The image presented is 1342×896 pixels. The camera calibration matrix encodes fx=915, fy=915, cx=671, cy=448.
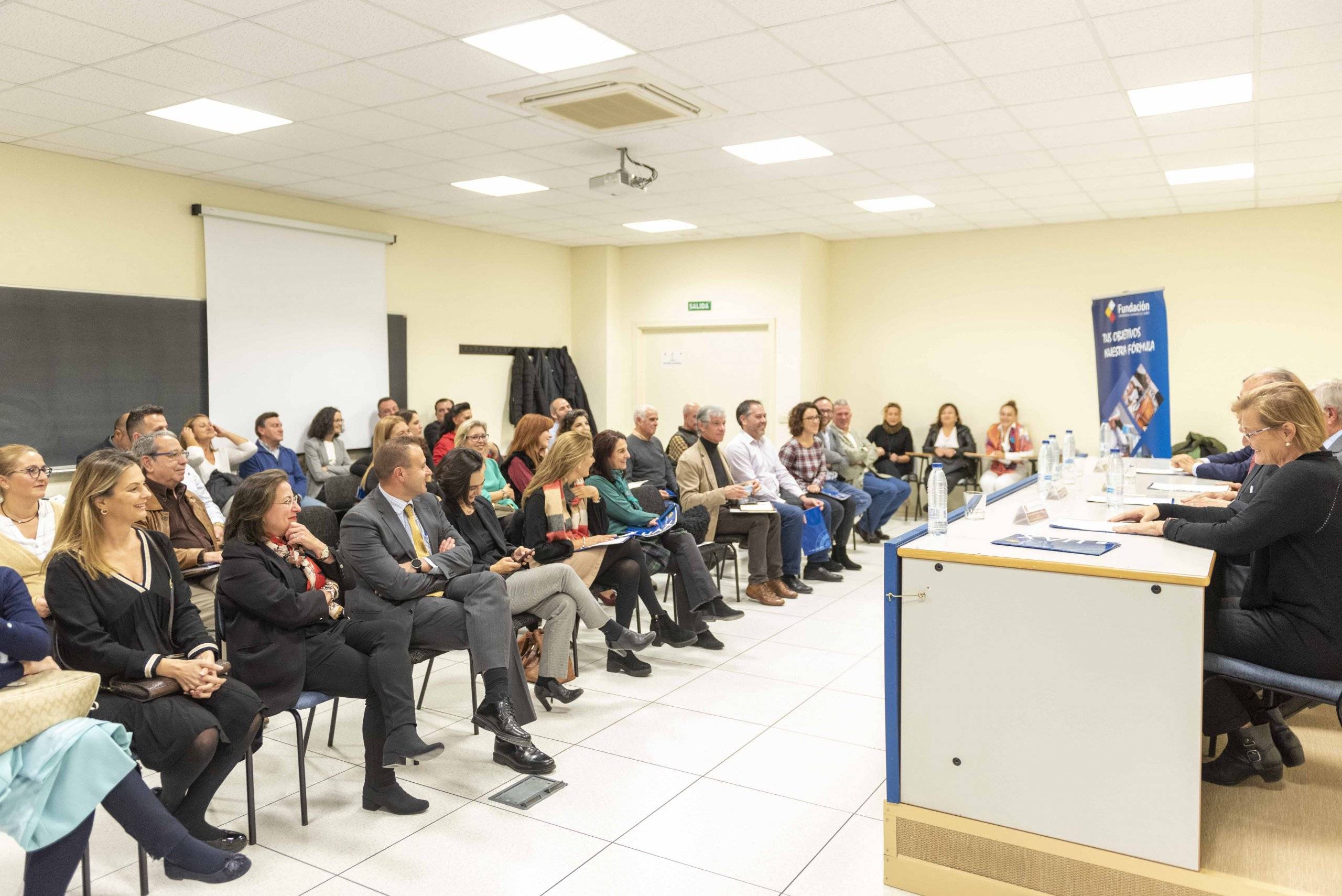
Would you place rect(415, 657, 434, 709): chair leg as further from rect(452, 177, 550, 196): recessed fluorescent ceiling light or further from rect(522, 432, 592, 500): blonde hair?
rect(452, 177, 550, 196): recessed fluorescent ceiling light

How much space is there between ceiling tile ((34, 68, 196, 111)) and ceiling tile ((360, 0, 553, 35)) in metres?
1.82

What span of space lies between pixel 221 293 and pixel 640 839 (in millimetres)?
5988

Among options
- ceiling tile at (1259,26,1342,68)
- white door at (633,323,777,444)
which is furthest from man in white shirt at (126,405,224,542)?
white door at (633,323,777,444)

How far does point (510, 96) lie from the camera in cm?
496

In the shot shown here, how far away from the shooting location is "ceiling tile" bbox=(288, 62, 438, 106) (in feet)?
15.0

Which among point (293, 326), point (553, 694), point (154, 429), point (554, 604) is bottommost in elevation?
point (553, 694)

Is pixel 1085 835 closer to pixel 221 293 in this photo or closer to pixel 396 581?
pixel 396 581

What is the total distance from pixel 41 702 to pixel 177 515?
72.0 inches

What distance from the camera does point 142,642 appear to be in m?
2.67

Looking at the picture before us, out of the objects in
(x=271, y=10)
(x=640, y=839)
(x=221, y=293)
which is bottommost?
(x=640, y=839)

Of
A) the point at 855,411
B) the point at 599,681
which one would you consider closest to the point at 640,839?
the point at 599,681

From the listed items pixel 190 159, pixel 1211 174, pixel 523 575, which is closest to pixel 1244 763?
pixel 523 575

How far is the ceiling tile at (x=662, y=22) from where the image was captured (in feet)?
12.5

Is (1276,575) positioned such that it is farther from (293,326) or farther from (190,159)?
(293,326)
